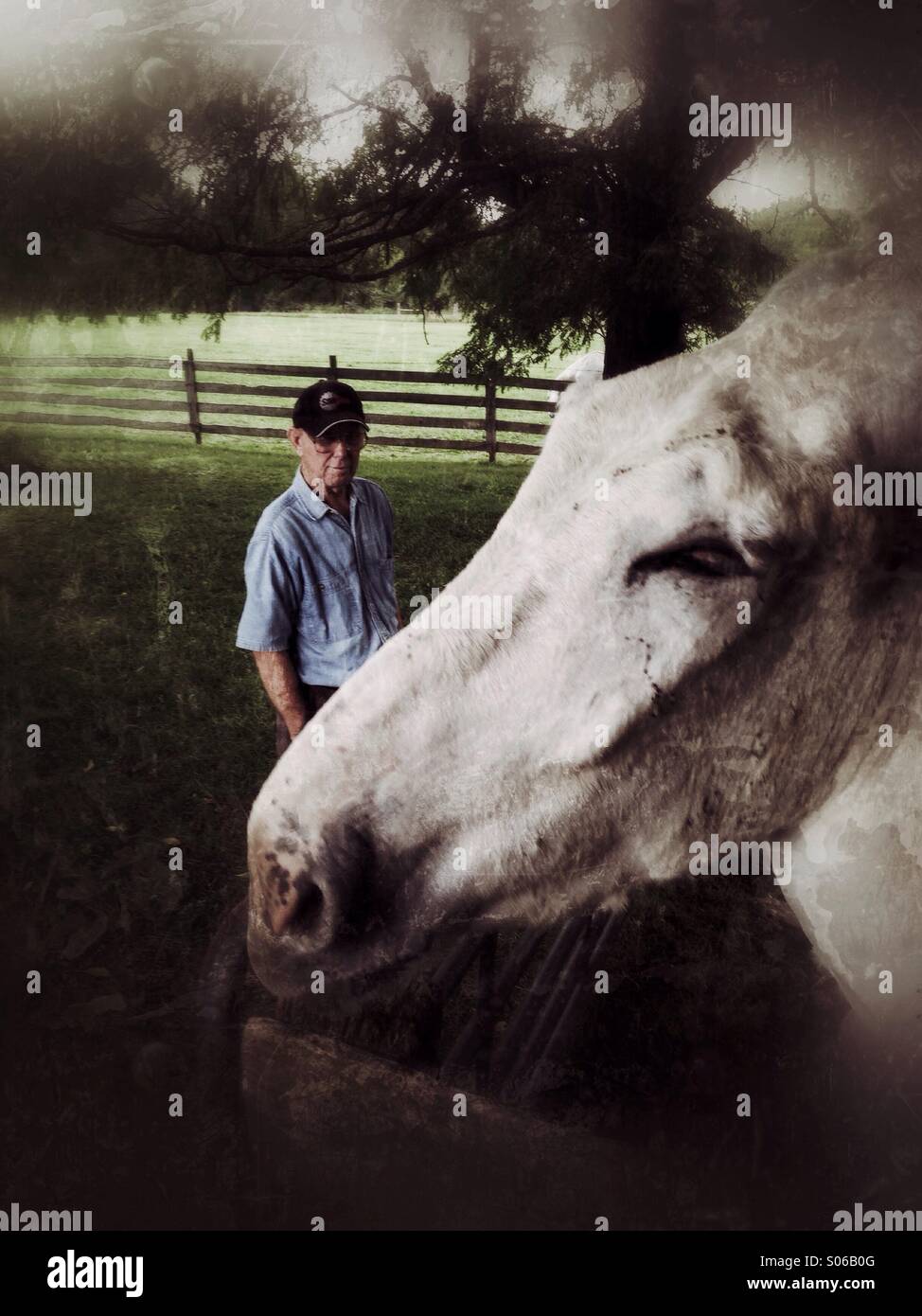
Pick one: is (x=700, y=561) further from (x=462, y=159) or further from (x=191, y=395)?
(x=191, y=395)

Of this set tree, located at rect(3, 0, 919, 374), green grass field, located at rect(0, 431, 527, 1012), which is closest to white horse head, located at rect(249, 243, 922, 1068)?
tree, located at rect(3, 0, 919, 374)

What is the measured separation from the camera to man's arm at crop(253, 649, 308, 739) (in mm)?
1743

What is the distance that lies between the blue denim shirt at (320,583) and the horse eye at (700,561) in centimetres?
A: 80

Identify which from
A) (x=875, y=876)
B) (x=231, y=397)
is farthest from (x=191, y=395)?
(x=875, y=876)

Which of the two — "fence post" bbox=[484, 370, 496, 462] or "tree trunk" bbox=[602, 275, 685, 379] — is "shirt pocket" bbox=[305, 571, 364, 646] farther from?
"tree trunk" bbox=[602, 275, 685, 379]

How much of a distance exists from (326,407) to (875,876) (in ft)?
4.02

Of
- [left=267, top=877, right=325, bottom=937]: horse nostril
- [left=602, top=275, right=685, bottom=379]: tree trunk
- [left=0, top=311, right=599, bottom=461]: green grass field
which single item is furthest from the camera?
[left=0, top=311, right=599, bottom=461]: green grass field

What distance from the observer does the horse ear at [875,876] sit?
126 cm

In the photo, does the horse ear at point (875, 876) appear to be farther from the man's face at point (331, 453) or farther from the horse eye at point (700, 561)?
the man's face at point (331, 453)

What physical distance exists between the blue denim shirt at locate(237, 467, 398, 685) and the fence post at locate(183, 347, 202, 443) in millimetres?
553

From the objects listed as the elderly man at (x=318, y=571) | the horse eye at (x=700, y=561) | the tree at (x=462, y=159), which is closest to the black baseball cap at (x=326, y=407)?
the elderly man at (x=318, y=571)

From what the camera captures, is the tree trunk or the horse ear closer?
the horse ear
